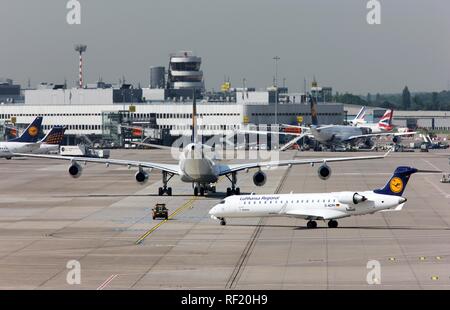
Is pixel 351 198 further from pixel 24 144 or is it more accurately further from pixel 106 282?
pixel 24 144

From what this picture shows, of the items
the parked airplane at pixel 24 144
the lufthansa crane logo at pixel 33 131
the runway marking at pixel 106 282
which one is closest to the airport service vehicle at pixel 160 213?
the runway marking at pixel 106 282

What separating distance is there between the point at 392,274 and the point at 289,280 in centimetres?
566

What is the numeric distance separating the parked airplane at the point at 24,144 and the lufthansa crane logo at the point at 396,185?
114 meters

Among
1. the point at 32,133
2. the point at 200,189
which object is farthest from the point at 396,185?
the point at 32,133

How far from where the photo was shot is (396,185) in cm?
7312

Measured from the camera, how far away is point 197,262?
59.1 metres

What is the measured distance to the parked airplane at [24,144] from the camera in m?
178

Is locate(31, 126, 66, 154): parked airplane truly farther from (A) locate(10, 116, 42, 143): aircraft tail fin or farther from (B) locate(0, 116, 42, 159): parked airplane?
(A) locate(10, 116, 42, 143): aircraft tail fin

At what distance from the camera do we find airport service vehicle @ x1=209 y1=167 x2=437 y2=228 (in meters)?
72.6

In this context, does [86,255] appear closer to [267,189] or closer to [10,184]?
[267,189]

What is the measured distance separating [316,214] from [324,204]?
0.93m

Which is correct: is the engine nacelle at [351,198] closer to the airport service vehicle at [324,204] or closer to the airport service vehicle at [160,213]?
the airport service vehicle at [324,204]
